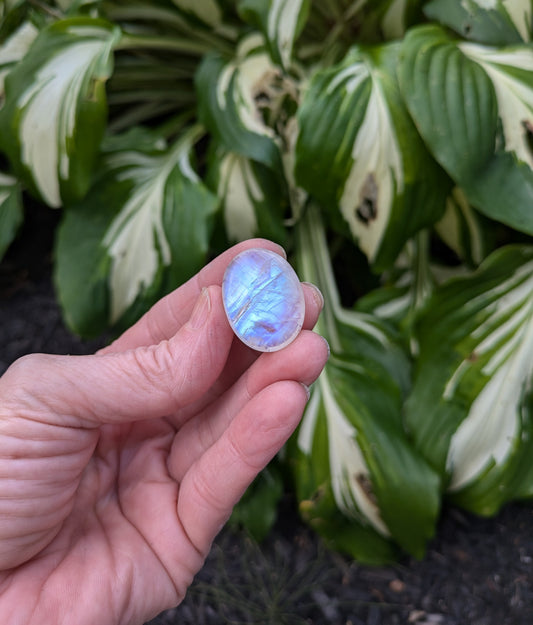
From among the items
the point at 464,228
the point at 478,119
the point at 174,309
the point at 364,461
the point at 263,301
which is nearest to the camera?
the point at 263,301

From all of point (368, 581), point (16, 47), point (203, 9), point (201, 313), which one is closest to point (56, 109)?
point (16, 47)

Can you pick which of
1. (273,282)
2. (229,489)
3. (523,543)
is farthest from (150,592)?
(523,543)

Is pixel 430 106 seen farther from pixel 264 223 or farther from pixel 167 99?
pixel 167 99

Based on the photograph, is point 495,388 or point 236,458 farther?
point 495,388

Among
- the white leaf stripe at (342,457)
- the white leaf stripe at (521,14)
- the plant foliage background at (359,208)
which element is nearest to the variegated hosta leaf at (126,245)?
the plant foliage background at (359,208)

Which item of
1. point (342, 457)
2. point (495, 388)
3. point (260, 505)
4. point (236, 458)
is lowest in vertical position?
point (260, 505)

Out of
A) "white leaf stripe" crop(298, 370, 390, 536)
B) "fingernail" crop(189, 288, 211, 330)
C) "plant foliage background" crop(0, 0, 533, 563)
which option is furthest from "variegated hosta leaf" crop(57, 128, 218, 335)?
"fingernail" crop(189, 288, 211, 330)

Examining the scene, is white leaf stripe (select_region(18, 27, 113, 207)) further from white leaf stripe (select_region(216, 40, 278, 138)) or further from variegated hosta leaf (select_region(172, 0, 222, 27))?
variegated hosta leaf (select_region(172, 0, 222, 27))

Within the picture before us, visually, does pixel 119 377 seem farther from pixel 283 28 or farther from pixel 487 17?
pixel 487 17
